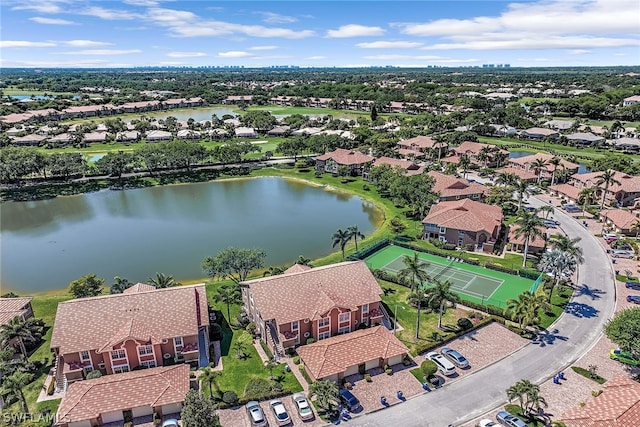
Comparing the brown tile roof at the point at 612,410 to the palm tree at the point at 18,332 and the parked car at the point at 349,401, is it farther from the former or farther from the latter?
the palm tree at the point at 18,332

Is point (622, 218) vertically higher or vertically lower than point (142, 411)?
higher

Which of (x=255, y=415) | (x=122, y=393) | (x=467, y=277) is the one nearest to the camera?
(x=255, y=415)

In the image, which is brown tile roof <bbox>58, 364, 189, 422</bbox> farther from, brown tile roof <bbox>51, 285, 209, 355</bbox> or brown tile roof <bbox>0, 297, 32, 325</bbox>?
brown tile roof <bbox>0, 297, 32, 325</bbox>

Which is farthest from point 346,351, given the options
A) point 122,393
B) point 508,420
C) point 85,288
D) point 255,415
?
point 85,288

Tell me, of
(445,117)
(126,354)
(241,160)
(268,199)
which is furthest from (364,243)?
(445,117)

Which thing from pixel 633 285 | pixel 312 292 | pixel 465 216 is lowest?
pixel 633 285

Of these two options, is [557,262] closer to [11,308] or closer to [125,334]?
[125,334]

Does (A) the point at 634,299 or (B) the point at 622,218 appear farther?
(B) the point at 622,218
